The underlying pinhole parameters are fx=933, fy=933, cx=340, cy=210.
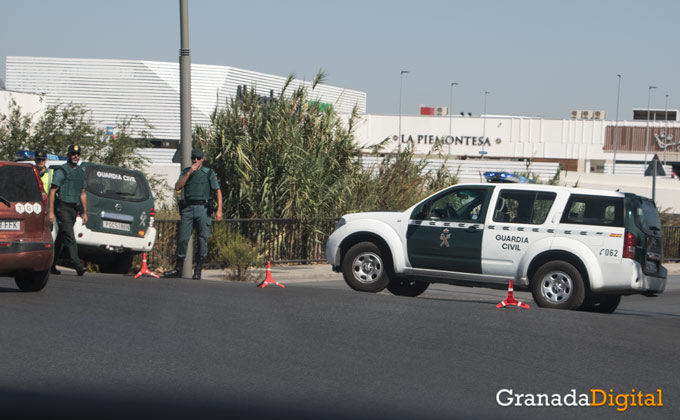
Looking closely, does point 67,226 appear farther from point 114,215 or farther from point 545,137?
point 545,137

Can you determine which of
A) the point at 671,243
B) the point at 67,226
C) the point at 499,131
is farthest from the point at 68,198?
the point at 499,131

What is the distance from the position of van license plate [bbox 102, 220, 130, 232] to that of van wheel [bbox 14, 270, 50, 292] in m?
3.35

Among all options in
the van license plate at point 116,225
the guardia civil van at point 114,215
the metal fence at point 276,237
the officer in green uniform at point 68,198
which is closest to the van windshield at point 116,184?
the guardia civil van at point 114,215

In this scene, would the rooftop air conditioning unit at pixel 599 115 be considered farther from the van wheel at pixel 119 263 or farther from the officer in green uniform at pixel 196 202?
the officer in green uniform at pixel 196 202

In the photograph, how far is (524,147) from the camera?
3826 inches

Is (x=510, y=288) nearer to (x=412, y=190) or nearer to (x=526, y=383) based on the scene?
(x=526, y=383)

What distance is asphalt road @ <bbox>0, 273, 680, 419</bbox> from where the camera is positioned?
650cm

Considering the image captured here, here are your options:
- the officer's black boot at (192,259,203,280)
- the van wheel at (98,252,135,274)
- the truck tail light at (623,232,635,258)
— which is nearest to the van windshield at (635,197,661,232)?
the truck tail light at (623,232,635,258)

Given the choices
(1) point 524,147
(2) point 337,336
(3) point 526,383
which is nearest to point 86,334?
(2) point 337,336

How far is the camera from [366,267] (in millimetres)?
13891

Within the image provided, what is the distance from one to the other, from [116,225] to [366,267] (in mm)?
4353

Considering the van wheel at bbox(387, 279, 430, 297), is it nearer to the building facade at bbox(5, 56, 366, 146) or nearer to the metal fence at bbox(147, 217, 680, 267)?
the metal fence at bbox(147, 217, 680, 267)

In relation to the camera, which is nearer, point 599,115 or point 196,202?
point 196,202

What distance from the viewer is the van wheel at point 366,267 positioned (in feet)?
45.3
